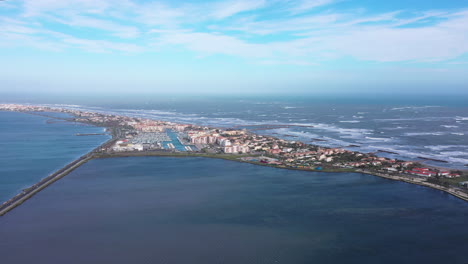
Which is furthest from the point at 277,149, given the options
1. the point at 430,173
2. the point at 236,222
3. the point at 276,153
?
the point at 236,222

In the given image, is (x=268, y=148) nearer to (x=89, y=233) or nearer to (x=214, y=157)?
(x=214, y=157)

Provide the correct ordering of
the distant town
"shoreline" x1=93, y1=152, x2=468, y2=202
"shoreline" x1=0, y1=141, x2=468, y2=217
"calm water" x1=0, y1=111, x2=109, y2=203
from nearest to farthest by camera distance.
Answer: "shoreline" x1=0, y1=141, x2=468, y2=217
"shoreline" x1=93, y1=152, x2=468, y2=202
"calm water" x1=0, y1=111, x2=109, y2=203
the distant town

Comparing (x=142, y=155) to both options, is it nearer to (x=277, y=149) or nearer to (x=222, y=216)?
(x=277, y=149)

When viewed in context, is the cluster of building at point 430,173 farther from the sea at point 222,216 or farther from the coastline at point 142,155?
the sea at point 222,216

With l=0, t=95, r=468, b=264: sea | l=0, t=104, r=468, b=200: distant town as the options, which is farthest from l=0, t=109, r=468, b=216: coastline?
l=0, t=95, r=468, b=264: sea

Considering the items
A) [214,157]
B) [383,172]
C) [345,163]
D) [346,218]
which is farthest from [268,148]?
[346,218]

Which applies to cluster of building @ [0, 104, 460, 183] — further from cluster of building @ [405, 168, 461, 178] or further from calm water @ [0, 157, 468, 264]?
calm water @ [0, 157, 468, 264]
